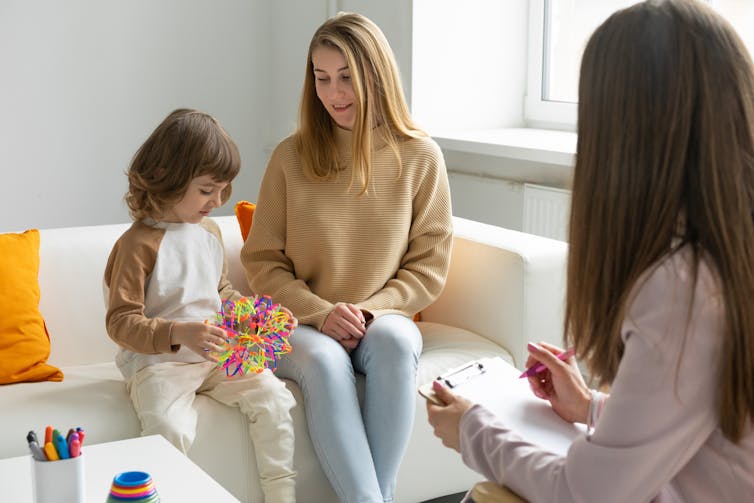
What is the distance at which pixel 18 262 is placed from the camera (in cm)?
227

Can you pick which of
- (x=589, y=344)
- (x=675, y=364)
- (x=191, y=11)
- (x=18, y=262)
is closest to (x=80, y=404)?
(x=18, y=262)

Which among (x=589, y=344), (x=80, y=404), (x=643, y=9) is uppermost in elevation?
(x=643, y=9)

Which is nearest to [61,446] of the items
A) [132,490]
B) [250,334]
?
[132,490]

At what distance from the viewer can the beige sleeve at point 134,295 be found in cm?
203

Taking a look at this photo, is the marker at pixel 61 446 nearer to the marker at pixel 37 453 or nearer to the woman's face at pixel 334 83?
the marker at pixel 37 453

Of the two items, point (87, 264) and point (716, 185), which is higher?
point (716, 185)

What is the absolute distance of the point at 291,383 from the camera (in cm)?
218

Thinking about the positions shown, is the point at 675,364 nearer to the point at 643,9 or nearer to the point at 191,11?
the point at 643,9

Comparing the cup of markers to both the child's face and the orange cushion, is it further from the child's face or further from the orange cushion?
the orange cushion

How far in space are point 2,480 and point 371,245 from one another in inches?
41.6

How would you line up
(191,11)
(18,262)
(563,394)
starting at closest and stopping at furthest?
(563,394) < (18,262) < (191,11)

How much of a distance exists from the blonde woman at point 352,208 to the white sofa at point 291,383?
12cm

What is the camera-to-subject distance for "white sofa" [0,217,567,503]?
6.70ft

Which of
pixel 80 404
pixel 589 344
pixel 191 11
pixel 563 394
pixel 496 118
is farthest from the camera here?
pixel 191 11
